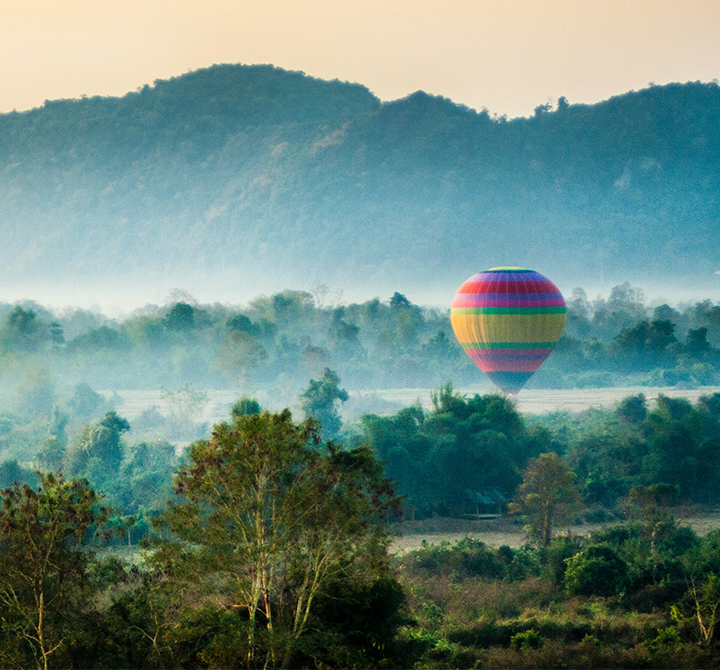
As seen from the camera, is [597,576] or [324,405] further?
[324,405]

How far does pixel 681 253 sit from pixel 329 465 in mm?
185740

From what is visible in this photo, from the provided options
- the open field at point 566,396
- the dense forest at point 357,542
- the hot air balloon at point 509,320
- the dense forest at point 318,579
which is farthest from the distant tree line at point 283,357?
the dense forest at point 318,579

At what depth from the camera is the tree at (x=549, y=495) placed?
96.2 ft

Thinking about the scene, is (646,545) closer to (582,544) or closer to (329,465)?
(582,544)

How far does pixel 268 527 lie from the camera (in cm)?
1603

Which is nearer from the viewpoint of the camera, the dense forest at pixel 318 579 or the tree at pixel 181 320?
the dense forest at pixel 318 579

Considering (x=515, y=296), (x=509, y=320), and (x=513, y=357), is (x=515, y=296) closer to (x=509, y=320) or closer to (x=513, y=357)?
(x=509, y=320)

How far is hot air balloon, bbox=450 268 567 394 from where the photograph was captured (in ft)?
155

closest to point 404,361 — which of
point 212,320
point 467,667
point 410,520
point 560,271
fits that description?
point 212,320

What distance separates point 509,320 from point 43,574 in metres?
34.3

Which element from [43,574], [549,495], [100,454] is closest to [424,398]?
[100,454]

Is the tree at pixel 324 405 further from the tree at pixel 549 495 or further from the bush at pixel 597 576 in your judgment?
the bush at pixel 597 576

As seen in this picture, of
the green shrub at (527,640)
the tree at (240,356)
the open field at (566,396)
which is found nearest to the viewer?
the green shrub at (527,640)

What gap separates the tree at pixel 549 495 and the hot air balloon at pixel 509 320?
15.8 metres
